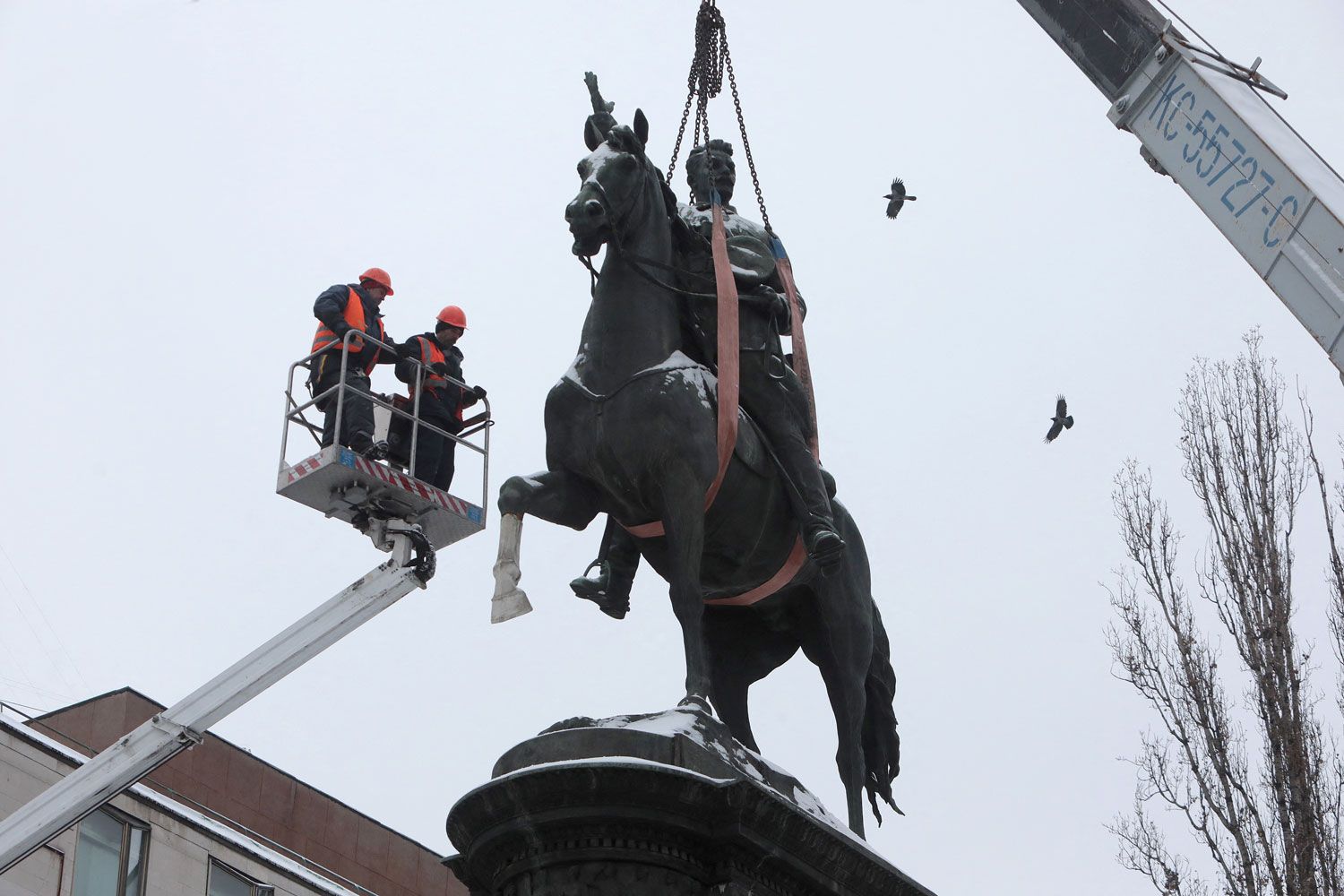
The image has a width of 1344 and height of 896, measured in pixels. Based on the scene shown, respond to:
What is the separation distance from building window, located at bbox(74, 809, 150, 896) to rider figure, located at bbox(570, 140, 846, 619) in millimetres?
17960

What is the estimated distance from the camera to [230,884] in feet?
92.3

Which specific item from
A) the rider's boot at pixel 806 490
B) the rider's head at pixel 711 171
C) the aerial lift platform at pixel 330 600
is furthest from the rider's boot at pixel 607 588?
the aerial lift platform at pixel 330 600

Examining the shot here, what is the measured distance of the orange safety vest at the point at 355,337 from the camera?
698 inches

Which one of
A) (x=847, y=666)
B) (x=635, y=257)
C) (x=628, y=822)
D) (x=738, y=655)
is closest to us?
(x=628, y=822)

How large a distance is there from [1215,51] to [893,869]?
8279 millimetres

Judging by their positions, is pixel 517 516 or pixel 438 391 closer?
pixel 517 516

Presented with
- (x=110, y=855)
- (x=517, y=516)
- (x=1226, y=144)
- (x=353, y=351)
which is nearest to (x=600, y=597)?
(x=517, y=516)

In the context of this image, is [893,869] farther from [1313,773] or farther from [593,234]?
[1313,773]

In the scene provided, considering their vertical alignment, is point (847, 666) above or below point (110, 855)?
below

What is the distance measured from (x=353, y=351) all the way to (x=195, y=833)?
12.1 meters

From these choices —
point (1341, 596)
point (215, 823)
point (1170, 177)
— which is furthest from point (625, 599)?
point (215, 823)

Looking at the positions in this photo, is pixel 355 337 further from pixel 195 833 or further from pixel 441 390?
pixel 195 833

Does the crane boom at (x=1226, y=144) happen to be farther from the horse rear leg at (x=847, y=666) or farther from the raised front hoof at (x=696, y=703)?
the raised front hoof at (x=696, y=703)

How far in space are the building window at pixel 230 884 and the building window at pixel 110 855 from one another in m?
1.26
